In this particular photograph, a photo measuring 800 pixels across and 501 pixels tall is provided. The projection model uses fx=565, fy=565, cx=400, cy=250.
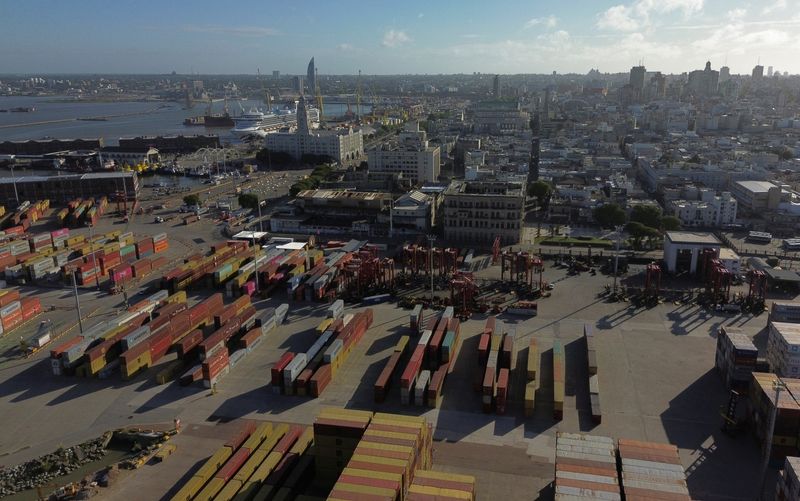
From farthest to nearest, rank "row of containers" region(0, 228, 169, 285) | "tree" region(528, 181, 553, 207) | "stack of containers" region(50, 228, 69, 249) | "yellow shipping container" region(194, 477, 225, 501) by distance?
1. "tree" region(528, 181, 553, 207)
2. "stack of containers" region(50, 228, 69, 249)
3. "row of containers" region(0, 228, 169, 285)
4. "yellow shipping container" region(194, 477, 225, 501)

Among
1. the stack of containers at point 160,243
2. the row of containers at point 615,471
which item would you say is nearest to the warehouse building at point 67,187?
the stack of containers at point 160,243

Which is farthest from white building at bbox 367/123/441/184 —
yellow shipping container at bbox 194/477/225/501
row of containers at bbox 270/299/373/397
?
yellow shipping container at bbox 194/477/225/501

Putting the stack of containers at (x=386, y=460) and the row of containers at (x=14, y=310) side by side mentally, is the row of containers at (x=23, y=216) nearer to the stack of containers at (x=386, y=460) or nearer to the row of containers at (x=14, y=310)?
the row of containers at (x=14, y=310)

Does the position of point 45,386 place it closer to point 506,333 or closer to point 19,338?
point 19,338

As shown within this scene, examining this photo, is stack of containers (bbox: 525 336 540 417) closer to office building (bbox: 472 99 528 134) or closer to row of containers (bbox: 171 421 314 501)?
row of containers (bbox: 171 421 314 501)

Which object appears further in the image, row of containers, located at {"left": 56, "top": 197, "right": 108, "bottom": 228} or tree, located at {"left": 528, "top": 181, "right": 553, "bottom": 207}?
tree, located at {"left": 528, "top": 181, "right": 553, "bottom": 207}

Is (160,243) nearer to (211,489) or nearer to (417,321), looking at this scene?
(417,321)
